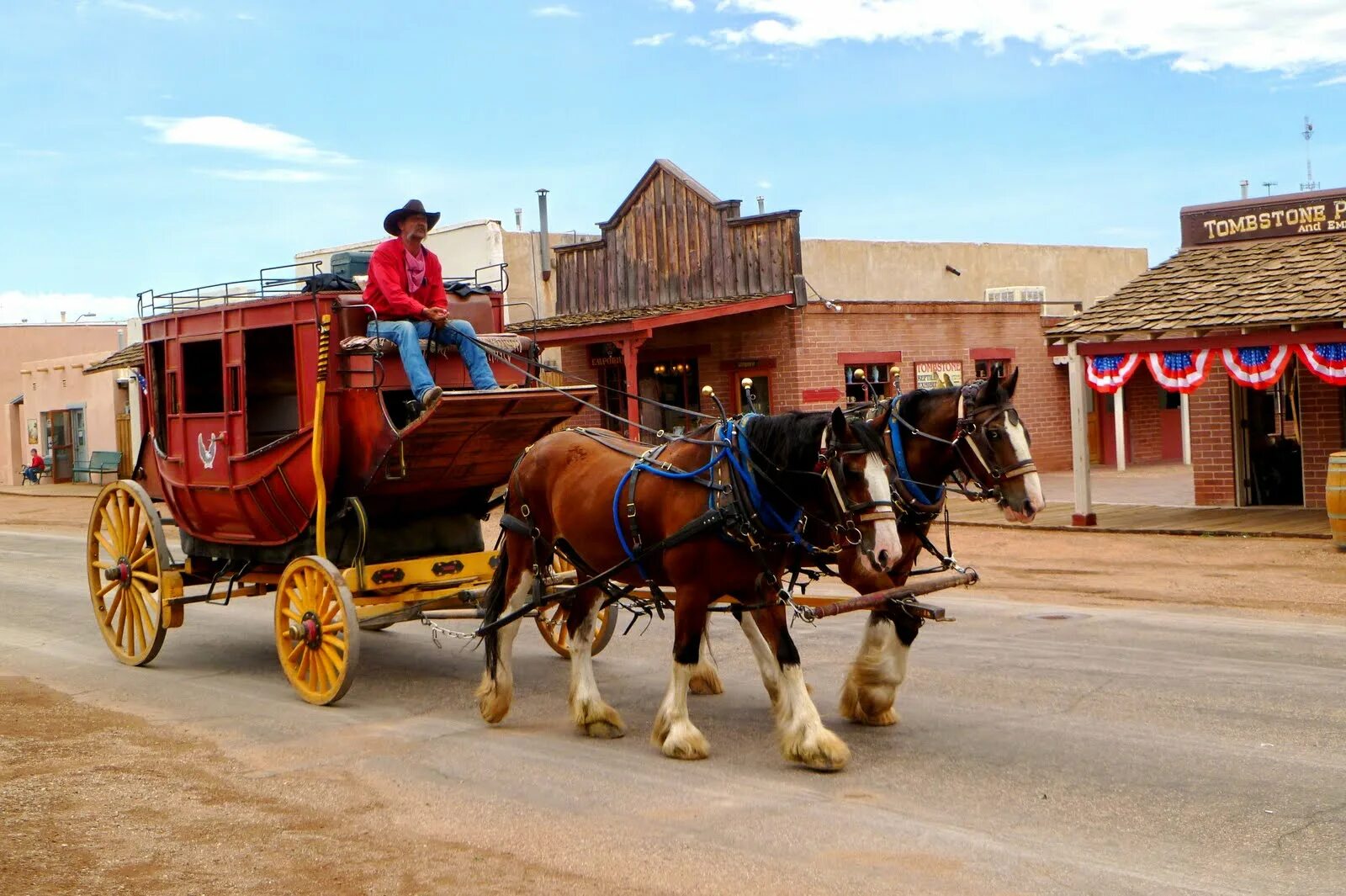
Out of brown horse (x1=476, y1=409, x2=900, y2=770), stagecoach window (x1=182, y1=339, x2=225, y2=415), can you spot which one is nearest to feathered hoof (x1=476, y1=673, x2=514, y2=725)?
brown horse (x1=476, y1=409, x2=900, y2=770)

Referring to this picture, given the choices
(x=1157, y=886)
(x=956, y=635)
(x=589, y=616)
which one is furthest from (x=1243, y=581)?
(x=1157, y=886)

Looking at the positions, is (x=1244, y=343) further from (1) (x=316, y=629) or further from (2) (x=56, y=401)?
(2) (x=56, y=401)

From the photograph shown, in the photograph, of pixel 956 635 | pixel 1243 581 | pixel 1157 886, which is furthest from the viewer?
pixel 1243 581

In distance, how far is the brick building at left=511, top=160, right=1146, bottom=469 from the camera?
23750mm

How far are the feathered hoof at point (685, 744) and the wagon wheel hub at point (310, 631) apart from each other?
9.09ft

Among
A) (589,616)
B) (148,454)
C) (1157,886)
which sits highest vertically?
(148,454)

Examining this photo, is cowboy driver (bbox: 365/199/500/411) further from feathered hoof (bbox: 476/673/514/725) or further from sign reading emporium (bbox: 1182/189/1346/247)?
sign reading emporium (bbox: 1182/189/1346/247)

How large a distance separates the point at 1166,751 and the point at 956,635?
383 centimetres

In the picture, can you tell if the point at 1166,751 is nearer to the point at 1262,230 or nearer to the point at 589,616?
the point at 589,616

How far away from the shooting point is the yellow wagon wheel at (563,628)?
984cm

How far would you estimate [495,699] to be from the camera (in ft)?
27.1

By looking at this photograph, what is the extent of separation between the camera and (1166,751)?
6.93m

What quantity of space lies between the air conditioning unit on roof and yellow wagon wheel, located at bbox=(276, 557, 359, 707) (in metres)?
24.4

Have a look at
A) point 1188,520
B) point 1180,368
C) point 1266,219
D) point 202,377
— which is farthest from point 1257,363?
point 202,377
